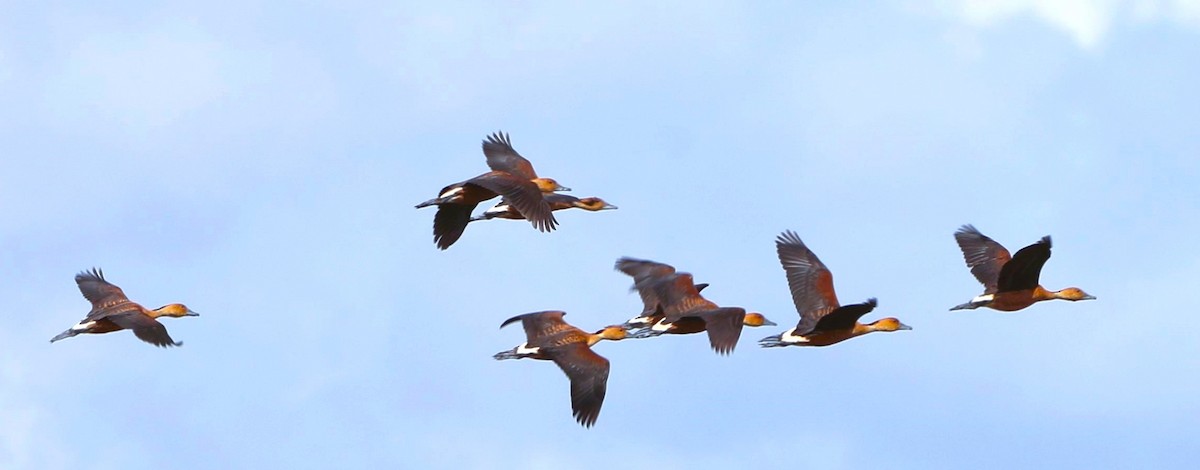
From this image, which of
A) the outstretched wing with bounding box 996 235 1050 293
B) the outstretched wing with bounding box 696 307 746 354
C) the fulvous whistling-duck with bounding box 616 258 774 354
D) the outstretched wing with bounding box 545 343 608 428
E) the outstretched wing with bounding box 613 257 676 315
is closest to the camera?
the outstretched wing with bounding box 696 307 746 354

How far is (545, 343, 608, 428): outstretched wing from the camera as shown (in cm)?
3089

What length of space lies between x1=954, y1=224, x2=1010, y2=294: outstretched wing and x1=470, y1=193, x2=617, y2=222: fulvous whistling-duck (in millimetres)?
5469

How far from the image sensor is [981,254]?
3569cm

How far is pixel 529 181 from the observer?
33.3m

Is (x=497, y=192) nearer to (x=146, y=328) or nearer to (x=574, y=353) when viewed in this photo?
(x=574, y=353)

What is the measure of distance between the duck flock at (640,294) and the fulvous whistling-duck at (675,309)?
0.05ft

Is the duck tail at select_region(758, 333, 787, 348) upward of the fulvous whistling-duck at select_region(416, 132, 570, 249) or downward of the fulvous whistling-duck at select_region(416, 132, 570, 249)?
downward

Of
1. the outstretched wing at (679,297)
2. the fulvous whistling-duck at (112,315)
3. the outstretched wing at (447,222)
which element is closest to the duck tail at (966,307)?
the outstretched wing at (679,297)

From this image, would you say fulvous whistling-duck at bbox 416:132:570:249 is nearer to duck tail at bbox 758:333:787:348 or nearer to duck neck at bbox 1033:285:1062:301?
duck tail at bbox 758:333:787:348

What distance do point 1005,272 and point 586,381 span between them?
21.6 feet

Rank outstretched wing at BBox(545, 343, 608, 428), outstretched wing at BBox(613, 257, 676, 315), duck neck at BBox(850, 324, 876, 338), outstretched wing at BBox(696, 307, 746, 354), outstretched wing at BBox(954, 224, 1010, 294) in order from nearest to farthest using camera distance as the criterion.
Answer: outstretched wing at BBox(696, 307, 746, 354), outstretched wing at BBox(545, 343, 608, 428), duck neck at BBox(850, 324, 876, 338), outstretched wing at BBox(613, 257, 676, 315), outstretched wing at BBox(954, 224, 1010, 294)

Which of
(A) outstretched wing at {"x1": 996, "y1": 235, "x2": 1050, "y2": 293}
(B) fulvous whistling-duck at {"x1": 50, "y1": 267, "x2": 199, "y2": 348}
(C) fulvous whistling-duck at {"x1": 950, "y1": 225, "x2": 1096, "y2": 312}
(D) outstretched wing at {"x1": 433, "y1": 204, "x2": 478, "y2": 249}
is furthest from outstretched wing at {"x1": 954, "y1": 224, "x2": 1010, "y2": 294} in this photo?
(B) fulvous whistling-duck at {"x1": 50, "y1": 267, "x2": 199, "y2": 348}

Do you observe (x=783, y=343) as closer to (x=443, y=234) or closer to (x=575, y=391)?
(x=575, y=391)

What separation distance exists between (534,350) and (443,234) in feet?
12.7
